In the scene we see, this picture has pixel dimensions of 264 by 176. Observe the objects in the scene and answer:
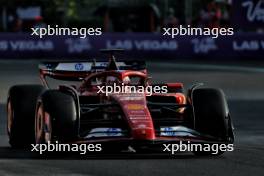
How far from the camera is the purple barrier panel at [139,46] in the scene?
110ft

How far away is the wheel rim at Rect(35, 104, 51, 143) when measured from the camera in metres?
10.6

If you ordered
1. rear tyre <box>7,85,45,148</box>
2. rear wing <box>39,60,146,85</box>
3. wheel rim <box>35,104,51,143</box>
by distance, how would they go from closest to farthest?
wheel rim <box>35,104,51,143</box>, rear tyre <box>7,85,45,148</box>, rear wing <box>39,60,146,85</box>

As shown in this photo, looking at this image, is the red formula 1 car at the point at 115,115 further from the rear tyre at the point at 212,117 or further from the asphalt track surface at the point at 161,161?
the asphalt track surface at the point at 161,161

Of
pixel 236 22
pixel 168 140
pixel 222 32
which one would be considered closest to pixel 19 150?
pixel 168 140

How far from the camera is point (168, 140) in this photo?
10.4 meters

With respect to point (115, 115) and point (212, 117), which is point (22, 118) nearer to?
point (115, 115)

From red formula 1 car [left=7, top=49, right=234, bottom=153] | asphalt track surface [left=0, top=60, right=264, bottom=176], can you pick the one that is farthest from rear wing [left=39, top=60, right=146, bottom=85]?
asphalt track surface [left=0, top=60, right=264, bottom=176]

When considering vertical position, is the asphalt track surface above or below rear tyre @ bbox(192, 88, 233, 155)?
below

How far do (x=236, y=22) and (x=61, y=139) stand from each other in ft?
92.7

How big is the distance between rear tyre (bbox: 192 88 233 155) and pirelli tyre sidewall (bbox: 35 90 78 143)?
1.28m

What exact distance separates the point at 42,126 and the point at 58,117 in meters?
0.47

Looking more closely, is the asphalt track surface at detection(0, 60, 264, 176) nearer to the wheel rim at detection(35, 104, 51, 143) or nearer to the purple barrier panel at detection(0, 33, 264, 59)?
the wheel rim at detection(35, 104, 51, 143)

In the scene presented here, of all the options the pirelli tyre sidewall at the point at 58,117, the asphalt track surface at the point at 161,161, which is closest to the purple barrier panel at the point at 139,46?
the asphalt track surface at the point at 161,161

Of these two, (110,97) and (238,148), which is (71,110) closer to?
(110,97)
